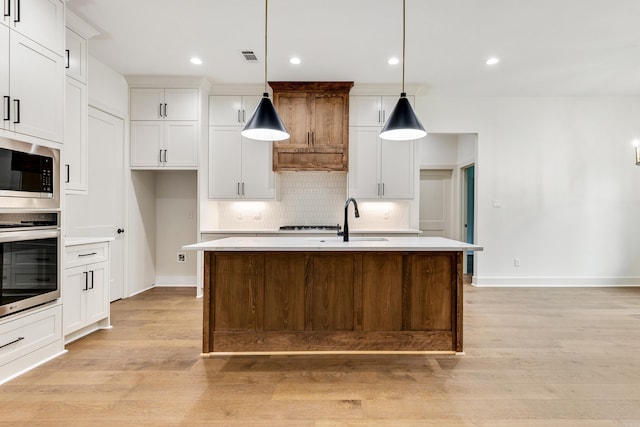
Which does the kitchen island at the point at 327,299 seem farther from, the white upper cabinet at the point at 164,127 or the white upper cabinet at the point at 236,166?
the white upper cabinet at the point at 164,127

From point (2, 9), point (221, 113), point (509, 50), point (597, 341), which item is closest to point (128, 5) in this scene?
point (2, 9)

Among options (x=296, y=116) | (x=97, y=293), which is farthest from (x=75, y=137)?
(x=296, y=116)

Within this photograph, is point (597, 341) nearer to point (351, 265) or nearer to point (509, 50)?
point (351, 265)

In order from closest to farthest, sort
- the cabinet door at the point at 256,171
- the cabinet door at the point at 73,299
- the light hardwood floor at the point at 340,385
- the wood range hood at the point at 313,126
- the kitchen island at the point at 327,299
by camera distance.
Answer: the light hardwood floor at the point at 340,385 → the kitchen island at the point at 327,299 → the cabinet door at the point at 73,299 → the wood range hood at the point at 313,126 → the cabinet door at the point at 256,171

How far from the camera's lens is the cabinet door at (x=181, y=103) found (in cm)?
479

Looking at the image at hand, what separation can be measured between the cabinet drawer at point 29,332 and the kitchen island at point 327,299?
1156 millimetres

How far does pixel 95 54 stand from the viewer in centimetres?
405

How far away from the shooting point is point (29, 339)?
8.16 feet

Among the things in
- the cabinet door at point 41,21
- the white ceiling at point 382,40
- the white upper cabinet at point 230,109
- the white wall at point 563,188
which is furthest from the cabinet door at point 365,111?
the cabinet door at point 41,21

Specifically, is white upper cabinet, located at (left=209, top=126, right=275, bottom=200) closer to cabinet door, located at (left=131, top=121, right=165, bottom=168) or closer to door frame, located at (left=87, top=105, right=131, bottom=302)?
cabinet door, located at (left=131, top=121, right=165, bottom=168)

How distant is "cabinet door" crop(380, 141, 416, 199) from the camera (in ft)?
16.5

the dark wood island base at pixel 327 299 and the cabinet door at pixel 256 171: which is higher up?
the cabinet door at pixel 256 171

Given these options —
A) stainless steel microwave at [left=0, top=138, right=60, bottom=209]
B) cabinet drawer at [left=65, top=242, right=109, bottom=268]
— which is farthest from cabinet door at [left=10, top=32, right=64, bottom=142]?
cabinet drawer at [left=65, top=242, right=109, bottom=268]

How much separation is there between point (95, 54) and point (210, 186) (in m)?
2.02
